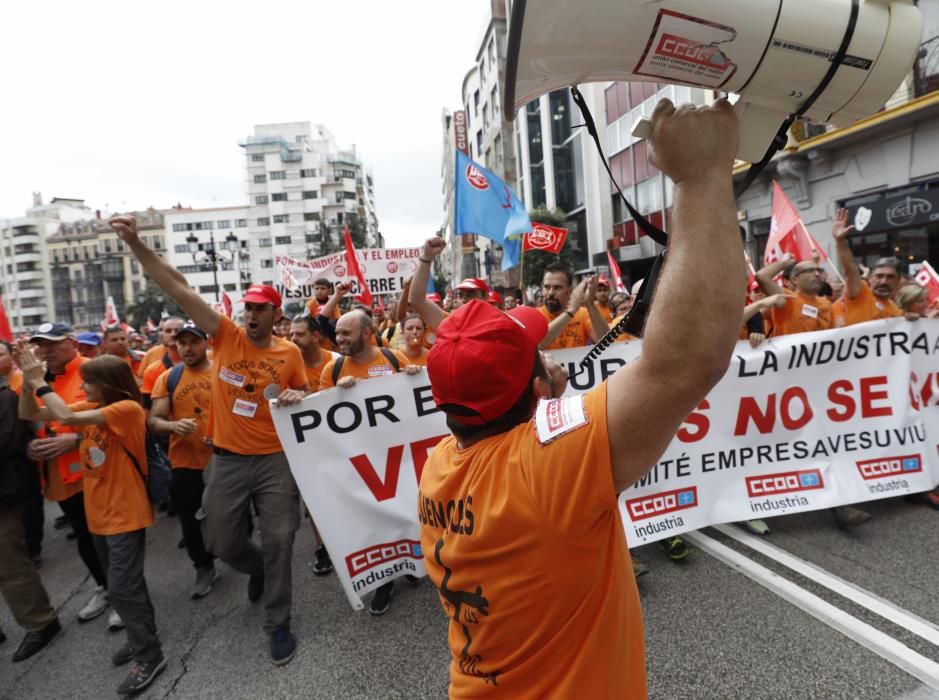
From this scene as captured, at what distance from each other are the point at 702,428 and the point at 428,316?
88.6 inches

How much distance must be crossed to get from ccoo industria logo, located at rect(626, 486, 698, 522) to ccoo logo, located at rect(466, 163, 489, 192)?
428 centimetres

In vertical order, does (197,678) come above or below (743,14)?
below

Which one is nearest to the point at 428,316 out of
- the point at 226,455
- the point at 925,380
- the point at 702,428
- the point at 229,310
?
the point at 226,455

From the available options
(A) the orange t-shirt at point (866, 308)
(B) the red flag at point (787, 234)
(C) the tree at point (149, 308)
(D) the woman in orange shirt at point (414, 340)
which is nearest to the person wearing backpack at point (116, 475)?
(D) the woman in orange shirt at point (414, 340)

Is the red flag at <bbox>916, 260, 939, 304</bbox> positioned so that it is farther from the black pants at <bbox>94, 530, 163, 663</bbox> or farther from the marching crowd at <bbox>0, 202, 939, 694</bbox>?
the black pants at <bbox>94, 530, 163, 663</bbox>

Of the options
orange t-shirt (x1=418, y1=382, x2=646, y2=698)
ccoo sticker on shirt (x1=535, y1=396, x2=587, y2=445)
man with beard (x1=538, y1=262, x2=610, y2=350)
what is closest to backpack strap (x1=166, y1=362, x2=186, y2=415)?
man with beard (x1=538, y1=262, x2=610, y2=350)

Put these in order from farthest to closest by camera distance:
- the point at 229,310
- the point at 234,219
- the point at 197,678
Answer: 1. the point at 234,219
2. the point at 229,310
3. the point at 197,678

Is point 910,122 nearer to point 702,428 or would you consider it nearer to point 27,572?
point 702,428

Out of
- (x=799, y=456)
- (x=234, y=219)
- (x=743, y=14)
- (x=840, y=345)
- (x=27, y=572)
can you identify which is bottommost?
(x=27, y=572)

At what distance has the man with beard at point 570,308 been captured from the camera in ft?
14.2

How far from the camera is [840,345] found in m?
4.20

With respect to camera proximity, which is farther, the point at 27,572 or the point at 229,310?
the point at 229,310

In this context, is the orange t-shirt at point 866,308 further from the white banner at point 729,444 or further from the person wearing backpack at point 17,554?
the person wearing backpack at point 17,554

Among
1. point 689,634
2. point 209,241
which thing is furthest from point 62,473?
point 209,241
